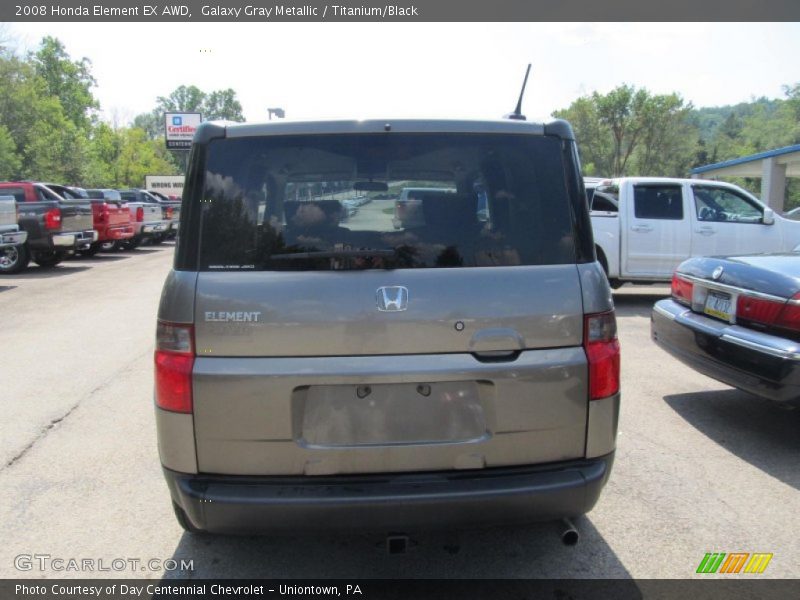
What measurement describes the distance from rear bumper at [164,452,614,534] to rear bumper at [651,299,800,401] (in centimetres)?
237

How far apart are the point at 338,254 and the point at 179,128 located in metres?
46.8

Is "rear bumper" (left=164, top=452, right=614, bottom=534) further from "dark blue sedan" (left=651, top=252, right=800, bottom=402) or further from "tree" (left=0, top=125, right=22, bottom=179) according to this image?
"tree" (left=0, top=125, right=22, bottom=179)

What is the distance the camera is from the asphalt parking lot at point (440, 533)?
123 inches

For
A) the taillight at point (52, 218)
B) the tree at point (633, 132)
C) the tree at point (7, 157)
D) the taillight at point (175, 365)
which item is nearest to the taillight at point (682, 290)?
the taillight at point (175, 365)

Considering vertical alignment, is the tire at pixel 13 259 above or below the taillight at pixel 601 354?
below

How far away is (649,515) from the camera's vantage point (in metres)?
3.59

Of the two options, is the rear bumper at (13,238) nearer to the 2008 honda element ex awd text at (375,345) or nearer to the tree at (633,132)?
the 2008 honda element ex awd text at (375,345)

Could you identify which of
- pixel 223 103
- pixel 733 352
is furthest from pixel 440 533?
pixel 223 103

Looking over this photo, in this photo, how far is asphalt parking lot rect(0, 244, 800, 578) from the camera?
3131mm

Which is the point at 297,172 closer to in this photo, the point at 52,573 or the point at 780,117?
the point at 52,573

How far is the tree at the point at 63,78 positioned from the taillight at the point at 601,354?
80.4m

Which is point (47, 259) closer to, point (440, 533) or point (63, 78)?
point (440, 533)

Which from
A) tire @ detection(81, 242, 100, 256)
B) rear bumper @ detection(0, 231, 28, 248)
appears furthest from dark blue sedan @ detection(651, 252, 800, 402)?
tire @ detection(81, 242, 100, 256)

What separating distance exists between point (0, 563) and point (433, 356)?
233 centimetres
